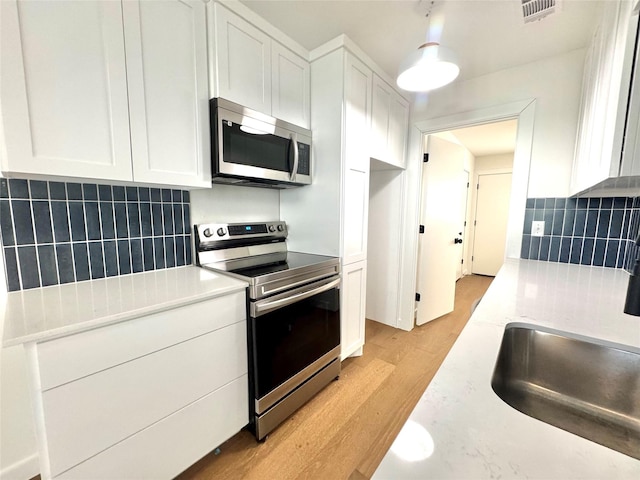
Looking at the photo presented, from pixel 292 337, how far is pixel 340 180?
3.46ft

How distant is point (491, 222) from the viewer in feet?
16.1

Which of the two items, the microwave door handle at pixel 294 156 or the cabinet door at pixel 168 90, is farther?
the microwave door handle at pixel 294 156

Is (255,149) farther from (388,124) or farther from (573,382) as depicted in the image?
(573,382)

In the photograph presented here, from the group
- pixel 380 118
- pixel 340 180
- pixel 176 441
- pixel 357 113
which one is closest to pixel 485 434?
pixel 176 441

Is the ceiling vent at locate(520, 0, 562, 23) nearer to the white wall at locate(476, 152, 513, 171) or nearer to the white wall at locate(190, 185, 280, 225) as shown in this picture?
the white wall at locate(190, 185, 280, 225)

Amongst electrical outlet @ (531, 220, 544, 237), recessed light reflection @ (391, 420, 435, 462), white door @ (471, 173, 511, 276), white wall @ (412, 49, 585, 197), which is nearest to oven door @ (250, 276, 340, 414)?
recessed light reflection @ (391, 420, 435, 462)

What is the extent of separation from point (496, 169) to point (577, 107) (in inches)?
129

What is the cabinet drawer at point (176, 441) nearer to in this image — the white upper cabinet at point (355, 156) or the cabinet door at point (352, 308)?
the cabinet door at point (352, 308)

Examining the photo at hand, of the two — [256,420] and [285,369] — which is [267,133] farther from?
[256,420]

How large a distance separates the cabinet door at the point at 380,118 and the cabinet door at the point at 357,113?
0.27ft

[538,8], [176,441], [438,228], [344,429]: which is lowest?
[344,429]

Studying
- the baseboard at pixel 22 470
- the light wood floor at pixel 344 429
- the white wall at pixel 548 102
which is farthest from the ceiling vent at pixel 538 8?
the baseboard at pixel 22 470

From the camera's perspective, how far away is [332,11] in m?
1.53

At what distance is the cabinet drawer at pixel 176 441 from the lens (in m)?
0.97
